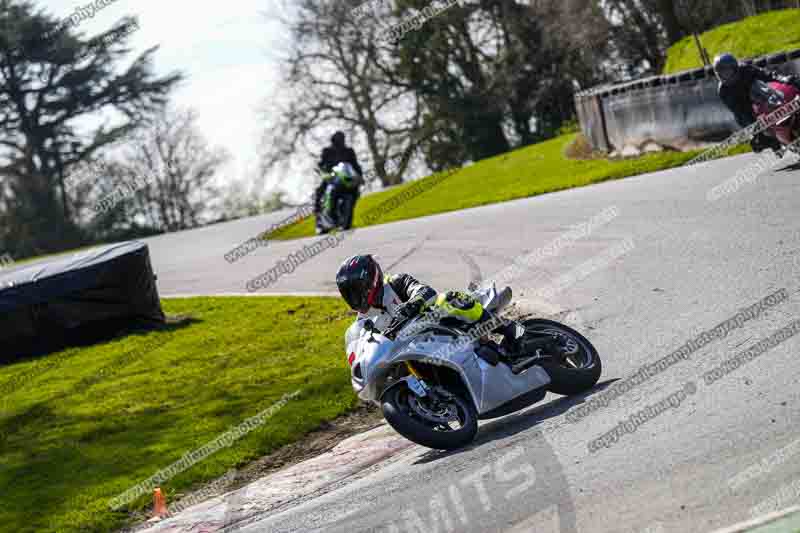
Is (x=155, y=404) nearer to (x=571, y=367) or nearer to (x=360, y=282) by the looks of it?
(x=360, y=282)

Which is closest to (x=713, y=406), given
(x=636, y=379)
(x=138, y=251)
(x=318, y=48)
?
(x=636, y=379)

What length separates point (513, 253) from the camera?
16109 mm

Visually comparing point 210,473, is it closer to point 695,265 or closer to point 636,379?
point 636,379

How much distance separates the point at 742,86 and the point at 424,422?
399 inches

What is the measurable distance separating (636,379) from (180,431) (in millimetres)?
4957

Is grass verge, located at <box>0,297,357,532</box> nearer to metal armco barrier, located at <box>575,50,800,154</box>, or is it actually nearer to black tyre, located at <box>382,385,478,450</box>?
black tyre, located at <box>382,385,478,450</box>

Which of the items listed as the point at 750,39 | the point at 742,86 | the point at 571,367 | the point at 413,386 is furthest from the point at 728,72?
the point at 750,39

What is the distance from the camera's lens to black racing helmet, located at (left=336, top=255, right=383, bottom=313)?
27.3 feet

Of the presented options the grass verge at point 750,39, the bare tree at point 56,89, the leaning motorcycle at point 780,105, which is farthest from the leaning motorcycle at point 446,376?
the bare tree at point 56,89

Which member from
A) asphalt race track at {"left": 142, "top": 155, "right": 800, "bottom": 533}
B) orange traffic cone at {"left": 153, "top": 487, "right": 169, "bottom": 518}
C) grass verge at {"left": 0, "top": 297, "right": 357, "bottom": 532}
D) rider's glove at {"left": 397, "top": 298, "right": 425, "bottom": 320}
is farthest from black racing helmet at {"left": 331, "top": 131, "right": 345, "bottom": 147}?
rider's glove at {"left": 397, "top": 298, "right": 425, "bottom": 320}

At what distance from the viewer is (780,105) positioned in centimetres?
1555

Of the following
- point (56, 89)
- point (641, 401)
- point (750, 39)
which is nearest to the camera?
point (641, 401)

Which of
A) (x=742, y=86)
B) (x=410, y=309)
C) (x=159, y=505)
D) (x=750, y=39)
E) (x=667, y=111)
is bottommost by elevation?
(x=159, y=505)

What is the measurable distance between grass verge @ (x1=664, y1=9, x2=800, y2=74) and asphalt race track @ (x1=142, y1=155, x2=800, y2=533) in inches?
340
